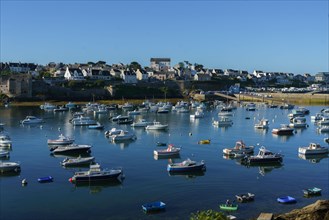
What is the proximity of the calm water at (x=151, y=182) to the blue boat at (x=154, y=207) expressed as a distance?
0.31 metres

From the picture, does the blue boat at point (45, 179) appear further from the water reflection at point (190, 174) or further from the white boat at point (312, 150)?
the white boat at point (312, 150)

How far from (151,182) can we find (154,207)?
5.03m

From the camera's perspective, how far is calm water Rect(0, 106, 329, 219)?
21.2 m

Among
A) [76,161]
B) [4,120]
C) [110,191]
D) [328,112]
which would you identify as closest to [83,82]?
[4,120]

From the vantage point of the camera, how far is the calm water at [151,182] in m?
21.2

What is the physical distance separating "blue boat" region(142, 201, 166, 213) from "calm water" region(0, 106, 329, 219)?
0.31 m

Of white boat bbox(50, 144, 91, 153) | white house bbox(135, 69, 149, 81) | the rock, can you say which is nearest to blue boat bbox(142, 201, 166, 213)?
the rock

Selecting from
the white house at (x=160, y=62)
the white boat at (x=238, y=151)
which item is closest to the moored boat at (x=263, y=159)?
the white boat at (x=238, y=151)

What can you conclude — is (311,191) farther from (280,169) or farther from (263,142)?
(263,142)

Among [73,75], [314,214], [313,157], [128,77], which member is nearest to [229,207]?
[314,214]

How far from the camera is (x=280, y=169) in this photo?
29484 millimetres

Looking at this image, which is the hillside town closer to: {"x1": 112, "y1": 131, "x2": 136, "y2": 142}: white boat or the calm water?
the calm water

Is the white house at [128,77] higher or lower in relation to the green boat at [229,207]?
higher

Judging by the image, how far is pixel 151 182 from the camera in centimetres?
2566
